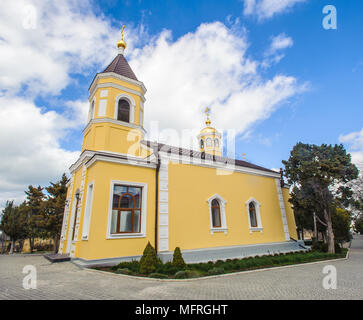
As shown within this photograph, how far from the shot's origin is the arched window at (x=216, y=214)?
12.3 m

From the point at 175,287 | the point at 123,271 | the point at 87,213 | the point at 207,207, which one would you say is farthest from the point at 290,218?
the point at 87,213

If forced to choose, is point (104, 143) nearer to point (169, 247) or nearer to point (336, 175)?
point (169, 247)

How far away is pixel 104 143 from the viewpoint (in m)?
11.6

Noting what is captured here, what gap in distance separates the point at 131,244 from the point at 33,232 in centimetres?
2102

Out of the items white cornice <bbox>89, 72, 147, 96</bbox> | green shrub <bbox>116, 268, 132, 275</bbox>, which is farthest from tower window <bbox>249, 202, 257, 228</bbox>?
white cornice <bbox>89, 72, 147, 96</bbox>

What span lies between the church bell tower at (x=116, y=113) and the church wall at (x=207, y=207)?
3196 mm

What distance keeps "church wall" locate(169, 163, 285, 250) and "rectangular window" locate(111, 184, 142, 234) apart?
1672 millimetres

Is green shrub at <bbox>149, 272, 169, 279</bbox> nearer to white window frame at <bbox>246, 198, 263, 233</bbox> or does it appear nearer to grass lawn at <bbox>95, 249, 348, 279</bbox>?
grass lawn at <bbox>95, 249, 348, 279</bbox>

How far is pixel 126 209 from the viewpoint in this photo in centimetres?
970

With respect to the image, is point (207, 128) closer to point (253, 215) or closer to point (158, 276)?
point (253, 215)

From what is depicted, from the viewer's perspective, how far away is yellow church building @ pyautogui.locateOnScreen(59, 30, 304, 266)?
929cm

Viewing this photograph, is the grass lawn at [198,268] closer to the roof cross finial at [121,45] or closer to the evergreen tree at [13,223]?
the roof cross finial at [121,45]

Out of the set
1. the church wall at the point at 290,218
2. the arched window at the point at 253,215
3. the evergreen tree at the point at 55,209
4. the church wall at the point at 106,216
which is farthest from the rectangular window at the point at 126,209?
the church wall at the point at 290,218
